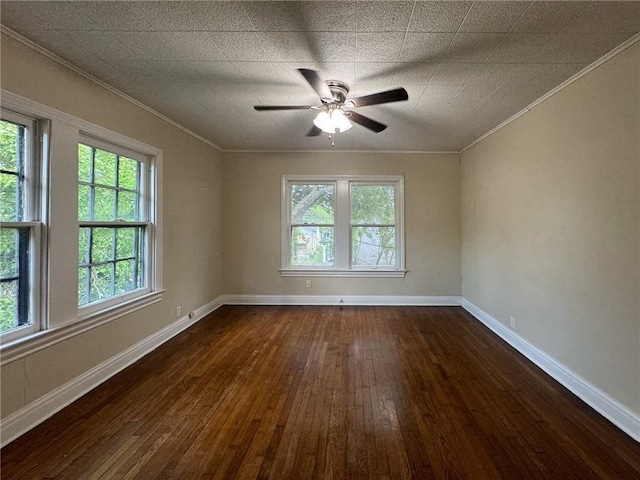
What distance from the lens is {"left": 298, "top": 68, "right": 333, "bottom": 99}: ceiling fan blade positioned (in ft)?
6.46

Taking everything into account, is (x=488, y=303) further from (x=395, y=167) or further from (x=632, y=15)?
(x=632, y=15)

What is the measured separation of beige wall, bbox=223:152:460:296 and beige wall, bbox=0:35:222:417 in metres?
0.27

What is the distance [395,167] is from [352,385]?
344 cm

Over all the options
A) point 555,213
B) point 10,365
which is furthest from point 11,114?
point 555,213

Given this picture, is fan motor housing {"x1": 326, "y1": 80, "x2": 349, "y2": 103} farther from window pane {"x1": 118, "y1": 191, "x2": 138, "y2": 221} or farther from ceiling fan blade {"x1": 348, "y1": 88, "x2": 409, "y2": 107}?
window pane {"x1": 118, "y1": 191, "x2": 138, "y2": 221}

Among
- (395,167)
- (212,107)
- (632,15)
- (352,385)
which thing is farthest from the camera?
(395,167)

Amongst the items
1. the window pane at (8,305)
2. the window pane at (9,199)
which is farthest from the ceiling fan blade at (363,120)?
the window pane at (8,305)

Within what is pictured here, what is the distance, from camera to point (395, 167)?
16.0 ft

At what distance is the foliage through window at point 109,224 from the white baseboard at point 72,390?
548mm

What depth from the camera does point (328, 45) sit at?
2.01 meters

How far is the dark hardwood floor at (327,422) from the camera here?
164cm

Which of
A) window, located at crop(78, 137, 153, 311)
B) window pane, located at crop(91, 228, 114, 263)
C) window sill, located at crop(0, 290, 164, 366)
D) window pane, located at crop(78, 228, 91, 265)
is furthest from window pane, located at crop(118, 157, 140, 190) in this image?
window sill, located at crop(0, 290, 164, 366)

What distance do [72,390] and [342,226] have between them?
12.1 ft

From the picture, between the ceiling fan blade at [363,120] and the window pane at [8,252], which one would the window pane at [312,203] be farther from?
the window pane at [8,252]
